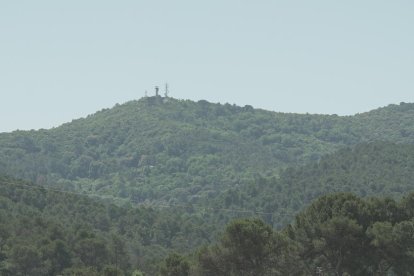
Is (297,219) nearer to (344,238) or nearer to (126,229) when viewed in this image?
(344,238)

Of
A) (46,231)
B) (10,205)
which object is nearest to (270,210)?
(10,205)

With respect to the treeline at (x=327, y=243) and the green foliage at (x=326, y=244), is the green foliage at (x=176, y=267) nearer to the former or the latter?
the treeline at (x=327, y=243)

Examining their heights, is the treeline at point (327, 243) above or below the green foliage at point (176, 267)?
above

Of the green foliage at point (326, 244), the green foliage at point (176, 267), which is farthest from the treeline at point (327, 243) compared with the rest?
the green foliage at point (176, 267)

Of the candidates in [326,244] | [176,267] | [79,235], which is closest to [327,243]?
[326,244]

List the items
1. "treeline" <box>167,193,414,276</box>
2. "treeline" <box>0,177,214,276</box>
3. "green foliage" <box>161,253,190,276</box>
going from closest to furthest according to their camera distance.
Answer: "treeline" <box>167,193,414,276</box>, "green foliage" <box>161,253,190,276</box>, "treeline" <box>0,177,214,276</box>

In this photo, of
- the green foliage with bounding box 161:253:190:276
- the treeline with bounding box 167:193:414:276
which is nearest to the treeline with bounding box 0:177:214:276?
the green foliage with bounding box 161:253:190:276

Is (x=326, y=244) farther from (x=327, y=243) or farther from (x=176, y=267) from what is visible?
→ (x=176, y=267)

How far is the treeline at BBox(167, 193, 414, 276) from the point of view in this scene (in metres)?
63.9

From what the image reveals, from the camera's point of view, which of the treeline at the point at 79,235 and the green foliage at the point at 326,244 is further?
the treeline at the point at 79,235

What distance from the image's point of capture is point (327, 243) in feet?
217

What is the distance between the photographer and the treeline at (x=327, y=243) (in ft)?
210

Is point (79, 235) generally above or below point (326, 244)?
below

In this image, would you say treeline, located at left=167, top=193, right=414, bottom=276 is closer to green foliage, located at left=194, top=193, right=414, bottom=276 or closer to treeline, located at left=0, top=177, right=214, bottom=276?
green foliage, located at left=194, top=193, right=414, bottom=276
